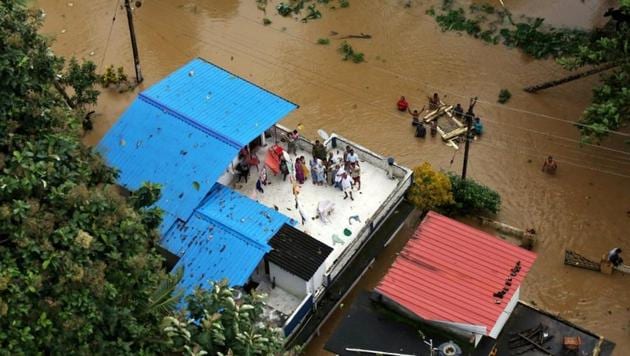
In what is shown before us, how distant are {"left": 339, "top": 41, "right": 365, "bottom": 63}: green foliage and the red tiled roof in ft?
37.7

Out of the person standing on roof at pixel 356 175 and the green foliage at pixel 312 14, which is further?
the green foliage at pixel 312 14

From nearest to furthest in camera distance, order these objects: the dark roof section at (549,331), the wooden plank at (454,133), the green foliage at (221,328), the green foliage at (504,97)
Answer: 1. the green foliage at (221,328)
2. the dark roof section at (549,331)
3. the wooden plank at (454,133)
4. the green foliage at (504,97)

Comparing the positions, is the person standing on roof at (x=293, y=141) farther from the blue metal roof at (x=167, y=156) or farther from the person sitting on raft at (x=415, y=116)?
the person sitting on raft at (x=415, y=116)

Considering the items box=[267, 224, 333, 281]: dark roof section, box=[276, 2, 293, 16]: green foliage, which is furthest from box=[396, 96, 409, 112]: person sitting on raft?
box=[267, 224, 333, 281]: dark roof section

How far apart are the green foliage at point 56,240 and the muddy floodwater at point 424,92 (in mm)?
7601

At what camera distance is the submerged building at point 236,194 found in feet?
59.8

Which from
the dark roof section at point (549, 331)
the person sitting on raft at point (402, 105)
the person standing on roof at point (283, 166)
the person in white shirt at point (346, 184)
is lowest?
the dark roof section at point (549, 331)

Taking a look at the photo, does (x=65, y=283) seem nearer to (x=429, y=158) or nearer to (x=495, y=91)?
(x=429, y=158)

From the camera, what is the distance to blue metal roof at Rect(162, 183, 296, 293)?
18.0m

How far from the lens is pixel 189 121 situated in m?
20.1

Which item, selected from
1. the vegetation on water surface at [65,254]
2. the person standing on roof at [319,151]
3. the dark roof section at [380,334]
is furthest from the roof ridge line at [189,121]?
the dark roof section at [380,334]

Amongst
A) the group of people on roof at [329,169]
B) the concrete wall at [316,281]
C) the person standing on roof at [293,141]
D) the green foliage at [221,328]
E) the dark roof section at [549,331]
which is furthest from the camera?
the person standing on roof at [293,141]

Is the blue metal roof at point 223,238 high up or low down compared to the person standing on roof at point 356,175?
down

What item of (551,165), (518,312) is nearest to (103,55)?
(551,165)
